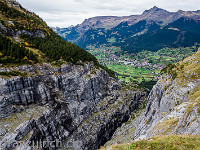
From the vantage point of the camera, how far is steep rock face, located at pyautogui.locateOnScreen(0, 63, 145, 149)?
147 ft

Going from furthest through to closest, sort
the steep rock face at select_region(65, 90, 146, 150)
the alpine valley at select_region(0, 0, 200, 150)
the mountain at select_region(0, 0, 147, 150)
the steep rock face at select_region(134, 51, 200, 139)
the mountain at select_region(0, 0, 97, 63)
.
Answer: the steep rock face at select_region(65, 90, 146, 150) < the mountain at select_region(0, 0, 97, 63) < the mountain at select_region(0, 0, 147, 150) < the alpine valley at select_region(0, 0, 200, 150) < the steep rock face at select_region(134, 51, 200, 139)

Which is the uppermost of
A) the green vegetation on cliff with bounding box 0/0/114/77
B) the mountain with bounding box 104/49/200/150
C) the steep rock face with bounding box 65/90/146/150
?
the green vegetation on cliff with bounding box 0/0/114/77

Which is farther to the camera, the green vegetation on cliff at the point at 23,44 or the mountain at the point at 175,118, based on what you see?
the green vegetation on cliff at the point at 23,44

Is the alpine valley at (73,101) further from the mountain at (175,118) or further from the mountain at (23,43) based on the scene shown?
the mountain at (175,118)

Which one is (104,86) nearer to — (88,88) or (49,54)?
(88,88)

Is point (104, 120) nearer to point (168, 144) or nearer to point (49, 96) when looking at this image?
point (49, 96)

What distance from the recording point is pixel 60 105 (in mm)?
61938

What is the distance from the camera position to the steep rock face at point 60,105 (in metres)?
44.7

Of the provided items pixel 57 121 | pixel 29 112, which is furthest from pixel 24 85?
pixel 57 121

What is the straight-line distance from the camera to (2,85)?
4397 cm

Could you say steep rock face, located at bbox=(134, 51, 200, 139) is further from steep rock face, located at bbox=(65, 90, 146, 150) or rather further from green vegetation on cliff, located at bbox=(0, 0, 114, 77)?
green vegetation on cliff, located at bbox=(0, 0, 114, 77)

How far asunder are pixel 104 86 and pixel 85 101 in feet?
58.3

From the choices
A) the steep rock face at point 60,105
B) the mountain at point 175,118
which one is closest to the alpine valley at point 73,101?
the steep rock face at point 60,105

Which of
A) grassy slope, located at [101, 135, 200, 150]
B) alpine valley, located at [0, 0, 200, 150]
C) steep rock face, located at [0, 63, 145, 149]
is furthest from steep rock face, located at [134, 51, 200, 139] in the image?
steep rock face, located at [0, 63, 145, 149]
